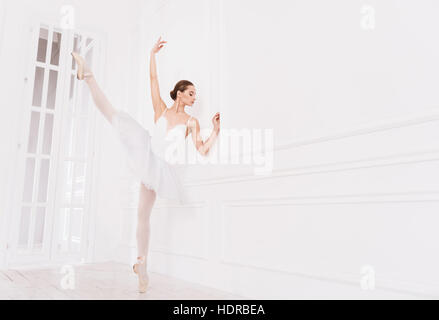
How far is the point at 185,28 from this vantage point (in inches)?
128

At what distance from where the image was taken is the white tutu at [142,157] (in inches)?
89.0

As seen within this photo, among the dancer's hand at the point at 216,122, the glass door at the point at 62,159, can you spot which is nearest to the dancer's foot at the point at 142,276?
the dancer's hand at the point at 216,122

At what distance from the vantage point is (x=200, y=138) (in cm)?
279

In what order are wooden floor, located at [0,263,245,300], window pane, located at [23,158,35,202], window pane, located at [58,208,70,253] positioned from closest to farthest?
1. wooden floor, located at [0,263,245,300]
2. window pane, located at [58,208,70,253]
3. window pane, located at [23,158,35,202]

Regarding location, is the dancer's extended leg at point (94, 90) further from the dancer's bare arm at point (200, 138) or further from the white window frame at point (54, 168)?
the white window frame at point (54, 168)

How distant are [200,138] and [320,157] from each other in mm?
1138

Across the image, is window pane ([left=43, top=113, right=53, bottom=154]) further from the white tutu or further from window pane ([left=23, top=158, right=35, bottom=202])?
the white tutu

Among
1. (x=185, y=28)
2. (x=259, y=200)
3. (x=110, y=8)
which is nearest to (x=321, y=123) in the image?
(x=259, y=200)

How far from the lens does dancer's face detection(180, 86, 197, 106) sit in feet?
9.46

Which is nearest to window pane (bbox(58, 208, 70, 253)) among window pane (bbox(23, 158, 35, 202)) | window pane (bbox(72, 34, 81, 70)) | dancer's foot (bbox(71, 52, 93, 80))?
window pane (bbox(23, 158, 35, 202))

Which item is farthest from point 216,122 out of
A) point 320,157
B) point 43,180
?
point 43,180

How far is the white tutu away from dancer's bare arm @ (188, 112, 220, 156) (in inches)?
11.8

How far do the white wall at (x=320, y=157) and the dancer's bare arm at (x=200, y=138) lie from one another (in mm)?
85

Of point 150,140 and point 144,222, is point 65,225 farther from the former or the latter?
point 150,140
